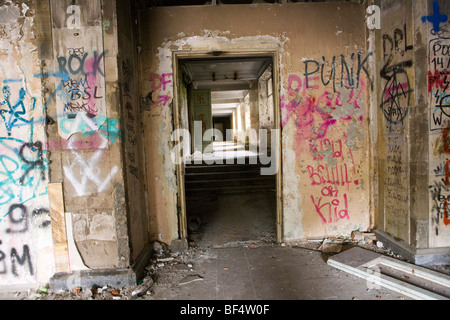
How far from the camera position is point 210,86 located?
1024cm

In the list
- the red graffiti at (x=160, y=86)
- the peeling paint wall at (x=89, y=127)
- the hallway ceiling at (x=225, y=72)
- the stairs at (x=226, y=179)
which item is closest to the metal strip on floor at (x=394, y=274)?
the peeling paint wall at (x=89, y=127)

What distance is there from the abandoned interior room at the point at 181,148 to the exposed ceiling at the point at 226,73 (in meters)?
1.69

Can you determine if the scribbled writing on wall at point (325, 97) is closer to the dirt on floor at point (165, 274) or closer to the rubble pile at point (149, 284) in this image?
the dirt on floor at point (165, 274)

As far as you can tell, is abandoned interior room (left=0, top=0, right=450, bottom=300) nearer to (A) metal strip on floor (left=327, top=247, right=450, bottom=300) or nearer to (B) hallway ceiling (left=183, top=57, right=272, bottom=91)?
(A) metal strip on floor (left=327, top=247, right=450, bottom=300)

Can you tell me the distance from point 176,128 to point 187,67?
13.8 ft

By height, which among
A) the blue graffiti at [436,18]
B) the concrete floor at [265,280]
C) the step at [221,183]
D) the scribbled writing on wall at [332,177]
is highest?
the blue graffiti at [436,18]

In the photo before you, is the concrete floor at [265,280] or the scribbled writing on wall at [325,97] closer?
the concrete floor at [265,280]

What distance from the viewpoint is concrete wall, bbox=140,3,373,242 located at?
3482 mm

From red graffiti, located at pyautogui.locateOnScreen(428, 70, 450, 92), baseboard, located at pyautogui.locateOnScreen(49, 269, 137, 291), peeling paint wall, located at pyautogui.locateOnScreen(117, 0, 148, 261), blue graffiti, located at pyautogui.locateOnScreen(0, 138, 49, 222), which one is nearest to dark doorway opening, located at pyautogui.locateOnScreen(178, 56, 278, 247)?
peeling paint wall, located at pyautogui.locateOnScreen(117, 0, 148, 261)

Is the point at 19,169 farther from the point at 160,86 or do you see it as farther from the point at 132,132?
the point at 160,86

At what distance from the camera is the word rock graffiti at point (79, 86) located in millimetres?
2732

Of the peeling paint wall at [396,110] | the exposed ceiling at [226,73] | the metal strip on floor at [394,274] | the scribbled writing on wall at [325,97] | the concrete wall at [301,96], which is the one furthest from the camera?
the exposed ceiling at [226,73]

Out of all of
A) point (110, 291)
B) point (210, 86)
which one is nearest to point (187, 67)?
point (210, 86)

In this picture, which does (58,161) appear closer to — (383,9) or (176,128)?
(176,128)
